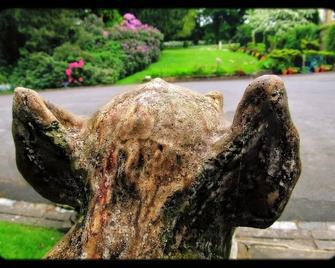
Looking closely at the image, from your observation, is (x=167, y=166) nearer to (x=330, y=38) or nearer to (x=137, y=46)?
(x=330, y=38)

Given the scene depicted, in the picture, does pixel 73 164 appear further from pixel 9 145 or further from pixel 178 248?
pixel 9 145

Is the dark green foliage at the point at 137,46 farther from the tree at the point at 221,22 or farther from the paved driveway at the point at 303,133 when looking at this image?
the tree at the point at 221,22

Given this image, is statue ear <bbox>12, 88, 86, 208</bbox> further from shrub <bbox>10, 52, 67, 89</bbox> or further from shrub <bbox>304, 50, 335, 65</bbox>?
shrub <bbox>304, 50, 335, 65</bbox>

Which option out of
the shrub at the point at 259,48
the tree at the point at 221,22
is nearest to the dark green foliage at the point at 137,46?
the shrub at the point at 259,48

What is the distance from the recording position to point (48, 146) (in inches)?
130

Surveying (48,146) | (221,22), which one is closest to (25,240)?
(48,146)

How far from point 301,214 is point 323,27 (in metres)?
21.2

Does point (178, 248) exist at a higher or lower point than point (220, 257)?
higher

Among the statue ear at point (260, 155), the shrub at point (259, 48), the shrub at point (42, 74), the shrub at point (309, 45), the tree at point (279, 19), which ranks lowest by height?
the shrub at point (259, 48)

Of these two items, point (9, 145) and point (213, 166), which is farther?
point (9, 145)

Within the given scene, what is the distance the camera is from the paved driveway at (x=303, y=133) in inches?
277

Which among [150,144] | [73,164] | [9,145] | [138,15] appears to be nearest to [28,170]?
[73,164]

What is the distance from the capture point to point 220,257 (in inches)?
122

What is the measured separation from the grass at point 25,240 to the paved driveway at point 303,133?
1187mm
